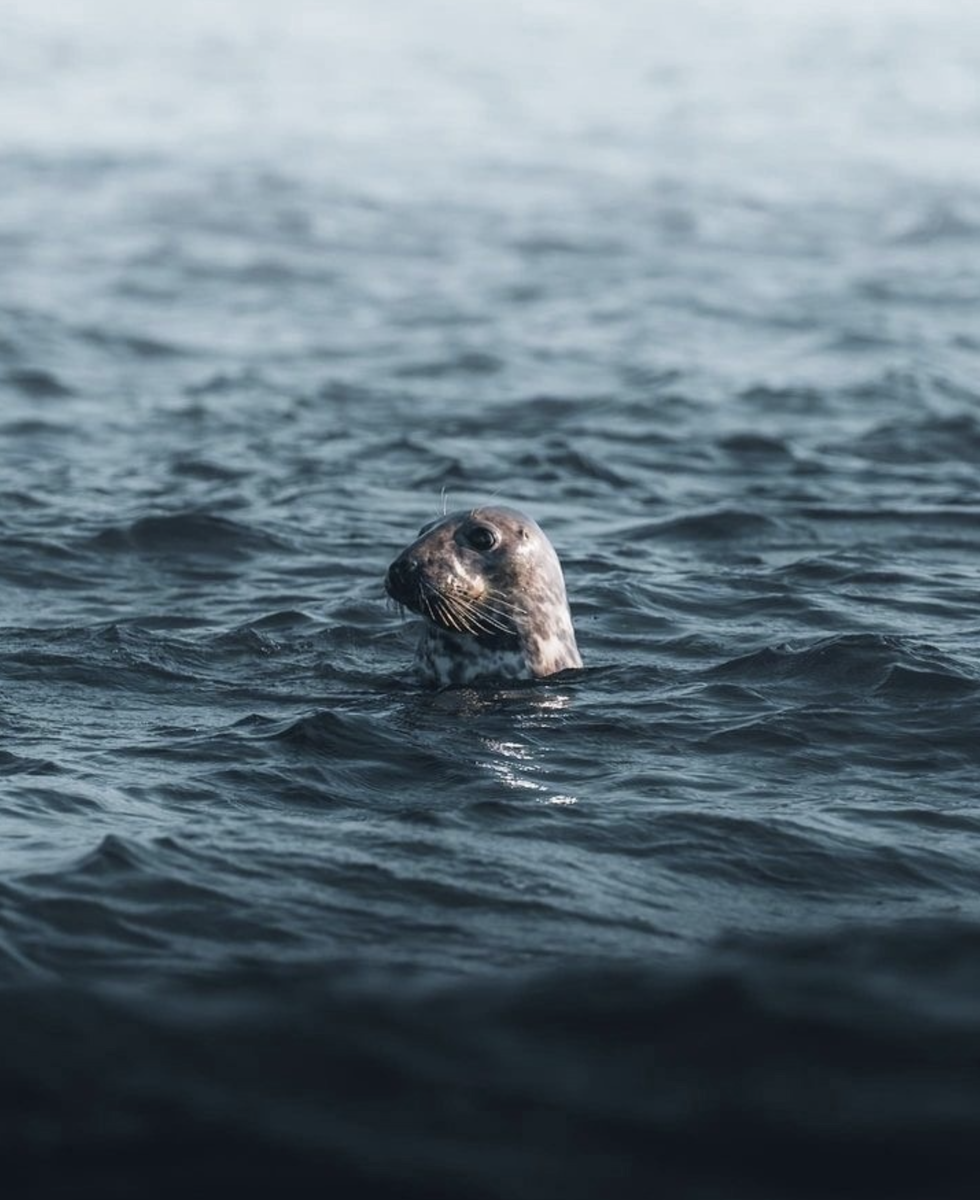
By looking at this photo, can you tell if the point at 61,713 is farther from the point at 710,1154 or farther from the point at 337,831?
the point at 710,1154

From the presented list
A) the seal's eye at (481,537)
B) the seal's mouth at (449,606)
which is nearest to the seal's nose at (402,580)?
the seal's mouth at (449,606)

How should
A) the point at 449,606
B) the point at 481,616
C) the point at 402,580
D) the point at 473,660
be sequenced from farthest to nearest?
the point at 473,660 → the point at 481,616 → the point at 449,606 → the point at 402,580

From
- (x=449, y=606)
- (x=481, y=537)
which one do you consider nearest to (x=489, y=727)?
(x=449, y=606)

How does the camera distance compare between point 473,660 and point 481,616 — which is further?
point 473,660

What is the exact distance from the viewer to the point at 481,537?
12133 mm

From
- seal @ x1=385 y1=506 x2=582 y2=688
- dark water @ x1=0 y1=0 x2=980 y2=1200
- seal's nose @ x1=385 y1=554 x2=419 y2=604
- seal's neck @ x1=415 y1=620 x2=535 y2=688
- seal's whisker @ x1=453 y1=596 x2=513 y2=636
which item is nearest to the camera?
dark water @ x1=0 y1=0 x2=980 y2=1200

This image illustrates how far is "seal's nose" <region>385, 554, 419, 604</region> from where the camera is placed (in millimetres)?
11609

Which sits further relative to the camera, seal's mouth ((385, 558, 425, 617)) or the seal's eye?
the seal's eye

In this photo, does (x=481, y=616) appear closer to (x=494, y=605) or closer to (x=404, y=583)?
(x=494, y=605)

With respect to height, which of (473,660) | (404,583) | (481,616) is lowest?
(473,660)

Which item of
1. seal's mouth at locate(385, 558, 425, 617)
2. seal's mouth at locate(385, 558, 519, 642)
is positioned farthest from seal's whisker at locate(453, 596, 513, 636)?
seal's mouth at locate(385, 558, 425, 617)

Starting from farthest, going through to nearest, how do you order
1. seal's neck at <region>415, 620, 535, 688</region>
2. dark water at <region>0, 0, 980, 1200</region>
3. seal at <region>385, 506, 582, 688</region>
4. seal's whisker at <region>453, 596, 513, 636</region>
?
seal's neck at <region>415, 620, 535, 688</region>, seal at <region>385, 506, 582, 688</region>, seal's whisker at <region>453, 596, 513, 636</region>, dark water at <region>0, 0, 980, 1200</region>

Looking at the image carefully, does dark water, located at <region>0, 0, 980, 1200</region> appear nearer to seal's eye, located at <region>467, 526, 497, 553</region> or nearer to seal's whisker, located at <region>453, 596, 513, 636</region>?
seal's whisker, located at <region>453, 596, 513, 636</region>

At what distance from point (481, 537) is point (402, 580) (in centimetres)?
71
